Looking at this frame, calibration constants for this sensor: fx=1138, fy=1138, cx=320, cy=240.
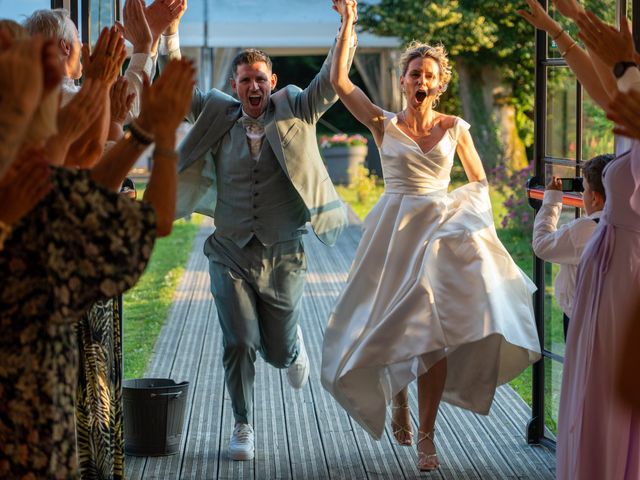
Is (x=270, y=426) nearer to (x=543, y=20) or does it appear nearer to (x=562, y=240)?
(x=562, y=240)

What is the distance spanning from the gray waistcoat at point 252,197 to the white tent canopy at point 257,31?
11233mm

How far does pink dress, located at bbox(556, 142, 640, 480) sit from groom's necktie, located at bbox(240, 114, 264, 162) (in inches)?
76.7

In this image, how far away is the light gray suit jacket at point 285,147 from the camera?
539 centimetres

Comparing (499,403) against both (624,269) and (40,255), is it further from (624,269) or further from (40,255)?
(40,255)

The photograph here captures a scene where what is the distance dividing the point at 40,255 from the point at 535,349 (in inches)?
119

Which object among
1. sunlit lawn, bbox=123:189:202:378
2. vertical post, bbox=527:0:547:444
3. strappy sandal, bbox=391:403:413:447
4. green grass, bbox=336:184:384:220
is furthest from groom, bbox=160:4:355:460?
green grass, bbox=336:184:384:220

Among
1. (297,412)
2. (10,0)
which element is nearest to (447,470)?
(297,412)

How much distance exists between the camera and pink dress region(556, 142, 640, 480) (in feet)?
12.8

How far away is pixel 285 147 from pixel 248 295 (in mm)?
739

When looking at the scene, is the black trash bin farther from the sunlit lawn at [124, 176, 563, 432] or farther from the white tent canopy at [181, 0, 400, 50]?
the white tent canopy at [181, 0, 400, 50]

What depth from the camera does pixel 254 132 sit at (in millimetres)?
5520

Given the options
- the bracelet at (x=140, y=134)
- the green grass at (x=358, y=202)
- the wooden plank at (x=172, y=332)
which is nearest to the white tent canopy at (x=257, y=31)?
the green grass at (x=358, y=202)

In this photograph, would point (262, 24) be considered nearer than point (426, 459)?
No

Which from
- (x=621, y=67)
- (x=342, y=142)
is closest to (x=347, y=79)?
(x=621, y=67)
